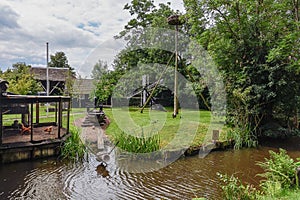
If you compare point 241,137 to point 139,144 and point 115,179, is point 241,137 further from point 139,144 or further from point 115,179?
point 115,179

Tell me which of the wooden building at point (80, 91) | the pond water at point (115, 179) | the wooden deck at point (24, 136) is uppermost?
the wooden building at point (80, 91)

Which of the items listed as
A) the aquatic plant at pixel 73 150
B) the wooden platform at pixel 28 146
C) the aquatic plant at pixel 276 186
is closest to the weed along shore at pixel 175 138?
the aquatic plant at pixel 73 150

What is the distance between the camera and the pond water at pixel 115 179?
4.73m

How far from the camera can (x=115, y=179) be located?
5.54 meters

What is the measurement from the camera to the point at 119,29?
1917cm

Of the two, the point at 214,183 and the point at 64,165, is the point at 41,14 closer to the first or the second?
the point at 64,165

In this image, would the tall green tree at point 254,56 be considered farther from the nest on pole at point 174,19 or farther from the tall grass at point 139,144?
the tall grass at point 139,144

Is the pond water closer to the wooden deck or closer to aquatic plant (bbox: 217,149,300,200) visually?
the wooden deck

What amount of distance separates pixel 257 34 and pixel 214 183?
705 centimetres

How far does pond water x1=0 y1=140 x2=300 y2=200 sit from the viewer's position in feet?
15.5

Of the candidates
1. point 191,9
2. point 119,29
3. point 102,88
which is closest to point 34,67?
point 119,29

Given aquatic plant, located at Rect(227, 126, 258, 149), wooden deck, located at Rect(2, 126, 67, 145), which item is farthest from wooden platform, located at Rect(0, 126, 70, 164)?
aquatic plant, located at Rect(227, 126, 258, 149)

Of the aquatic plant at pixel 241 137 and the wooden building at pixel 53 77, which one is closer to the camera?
the aquatic plant at pixel 241 137

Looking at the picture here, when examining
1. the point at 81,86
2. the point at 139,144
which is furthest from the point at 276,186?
the point at 81,86
